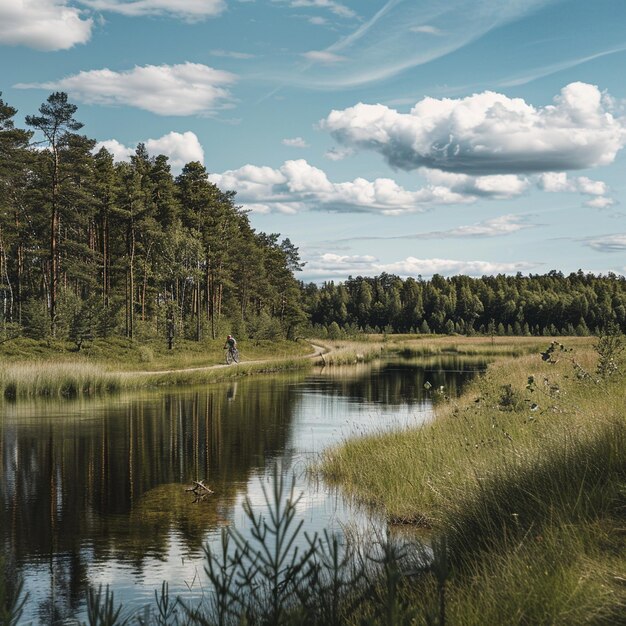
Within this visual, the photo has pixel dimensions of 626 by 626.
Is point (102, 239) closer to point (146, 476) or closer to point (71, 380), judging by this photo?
point (71, 380)

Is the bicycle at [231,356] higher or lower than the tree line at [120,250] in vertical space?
lower

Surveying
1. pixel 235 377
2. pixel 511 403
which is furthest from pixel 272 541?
pixel 235 377

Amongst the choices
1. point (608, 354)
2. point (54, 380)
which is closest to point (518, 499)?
point (608, 354)

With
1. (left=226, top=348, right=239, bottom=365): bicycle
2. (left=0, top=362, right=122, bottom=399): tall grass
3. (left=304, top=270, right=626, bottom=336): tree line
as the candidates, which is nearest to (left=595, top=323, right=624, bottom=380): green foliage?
(left=0, top=362, right=122, bottom=399): tall grass

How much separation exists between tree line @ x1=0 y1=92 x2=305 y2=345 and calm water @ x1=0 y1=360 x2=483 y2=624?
1959 centimetres

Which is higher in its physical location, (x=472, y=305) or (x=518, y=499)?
(x=472, y=305)

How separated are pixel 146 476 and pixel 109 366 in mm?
23126

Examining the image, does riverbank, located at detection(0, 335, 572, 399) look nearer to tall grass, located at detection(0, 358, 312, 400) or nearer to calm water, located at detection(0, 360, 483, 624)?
tall grass, located at detection(0, 358, 312, 400)

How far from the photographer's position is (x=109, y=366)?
39.3 metres

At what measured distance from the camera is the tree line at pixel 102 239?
48344 mm

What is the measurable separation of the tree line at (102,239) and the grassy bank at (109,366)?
2604 millimetres

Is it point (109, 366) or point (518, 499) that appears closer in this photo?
point (518, 499)

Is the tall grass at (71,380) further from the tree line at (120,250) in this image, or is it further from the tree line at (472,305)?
the tree line at (472,305)

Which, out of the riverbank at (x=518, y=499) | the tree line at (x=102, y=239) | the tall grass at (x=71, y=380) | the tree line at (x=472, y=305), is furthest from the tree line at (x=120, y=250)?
the tree line at (x=472, y=305)
